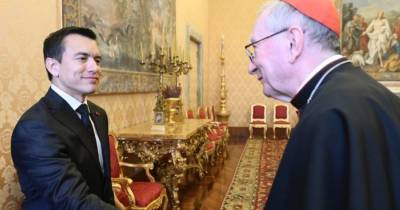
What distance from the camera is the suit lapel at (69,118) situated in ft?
6.00

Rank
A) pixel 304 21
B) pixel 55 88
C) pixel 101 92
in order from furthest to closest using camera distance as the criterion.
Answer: pixel 101 92
pixel 55 88
pixel 304 21

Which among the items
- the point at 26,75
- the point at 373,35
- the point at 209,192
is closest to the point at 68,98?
the point at 26,75

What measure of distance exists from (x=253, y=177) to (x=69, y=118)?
414 cm

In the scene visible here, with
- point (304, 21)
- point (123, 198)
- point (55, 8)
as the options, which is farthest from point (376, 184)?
point (55, 8)

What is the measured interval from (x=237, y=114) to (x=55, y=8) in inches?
324

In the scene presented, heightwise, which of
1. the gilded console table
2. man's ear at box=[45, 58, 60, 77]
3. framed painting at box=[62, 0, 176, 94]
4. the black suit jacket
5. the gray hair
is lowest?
the gilded console table

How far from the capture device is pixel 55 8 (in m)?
2.84

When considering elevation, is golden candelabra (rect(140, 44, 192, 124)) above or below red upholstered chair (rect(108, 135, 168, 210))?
above

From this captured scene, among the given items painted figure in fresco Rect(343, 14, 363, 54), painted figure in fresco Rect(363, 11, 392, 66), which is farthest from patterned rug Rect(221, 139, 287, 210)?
painted figure in fresco Rect(363, 11, 392, 66)

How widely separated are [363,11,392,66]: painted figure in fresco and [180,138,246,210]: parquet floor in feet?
18.8

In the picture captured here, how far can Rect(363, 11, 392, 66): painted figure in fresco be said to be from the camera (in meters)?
9.75

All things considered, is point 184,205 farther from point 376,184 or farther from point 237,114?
point 237,114

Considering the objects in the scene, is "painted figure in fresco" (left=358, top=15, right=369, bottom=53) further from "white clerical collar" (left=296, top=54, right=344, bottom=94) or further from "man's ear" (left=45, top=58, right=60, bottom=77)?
"white clerical collar" (left=296, top=54, right=344, bottom=94)

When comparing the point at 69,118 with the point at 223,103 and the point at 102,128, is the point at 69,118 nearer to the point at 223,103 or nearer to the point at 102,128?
the point at 102,128
